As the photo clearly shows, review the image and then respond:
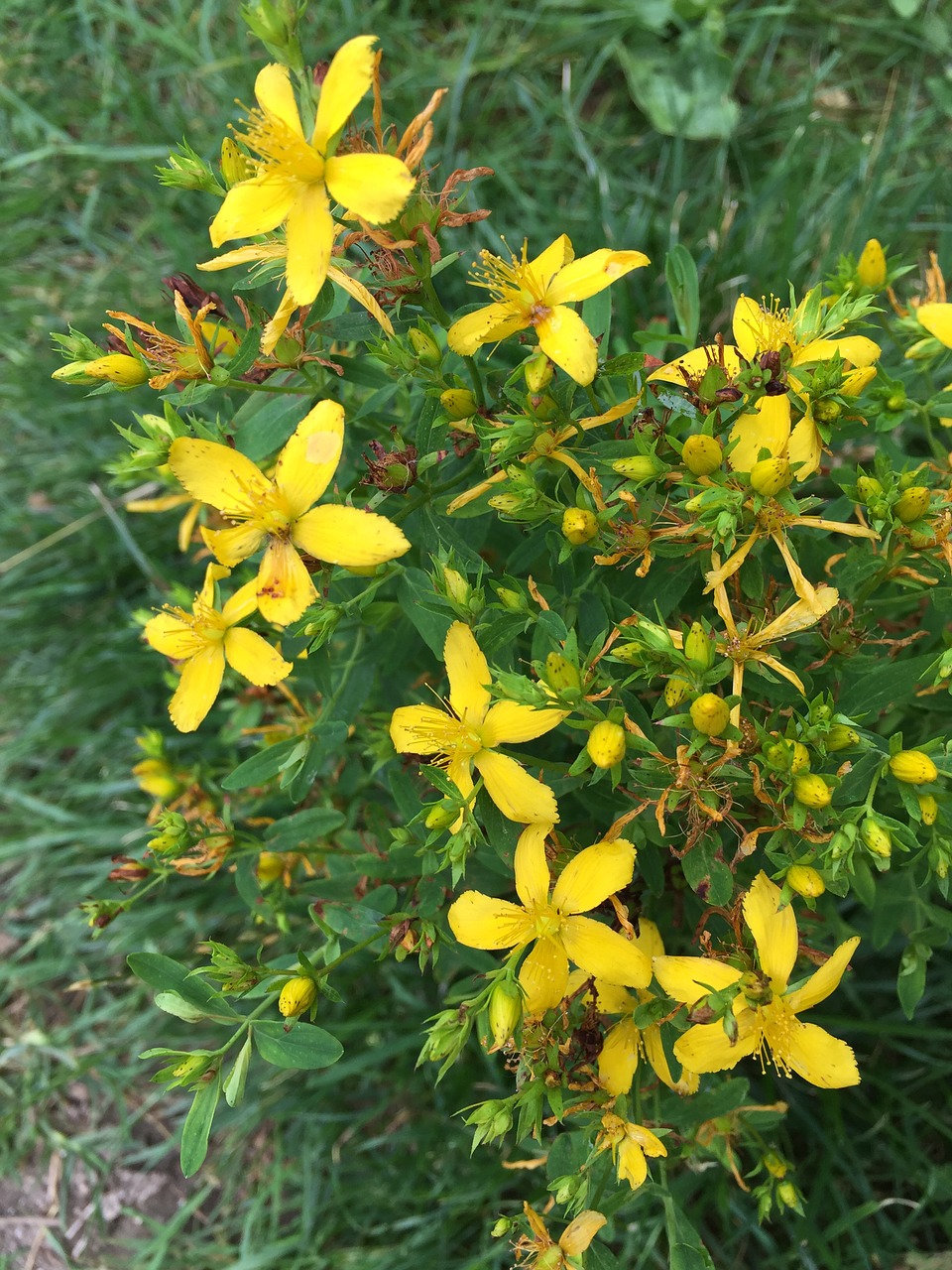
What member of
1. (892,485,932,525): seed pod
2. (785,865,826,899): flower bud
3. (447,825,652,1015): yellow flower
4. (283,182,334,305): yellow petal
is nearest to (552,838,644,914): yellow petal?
(447,825,652,1015): yellow flower

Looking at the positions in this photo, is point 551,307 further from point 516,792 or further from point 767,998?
point 767,998

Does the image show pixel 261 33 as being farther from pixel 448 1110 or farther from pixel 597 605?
pixel 448 1110

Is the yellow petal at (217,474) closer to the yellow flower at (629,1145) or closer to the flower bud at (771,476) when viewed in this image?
the flower bud at (771,476)

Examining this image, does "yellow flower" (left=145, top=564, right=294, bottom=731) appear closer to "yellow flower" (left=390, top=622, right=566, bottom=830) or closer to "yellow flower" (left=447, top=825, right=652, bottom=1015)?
"yellow flower" (left=390, top=622, right=566, bottom=830)

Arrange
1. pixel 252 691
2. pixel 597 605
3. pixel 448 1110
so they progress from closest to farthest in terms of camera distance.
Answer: pixel 597 605 < pixel 252 691 < pixel 448 1110

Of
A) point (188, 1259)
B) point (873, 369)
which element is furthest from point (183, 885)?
point (873, 369)

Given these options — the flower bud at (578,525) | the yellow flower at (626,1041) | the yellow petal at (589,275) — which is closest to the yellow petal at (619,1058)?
the yellow flower at (626,1041)
